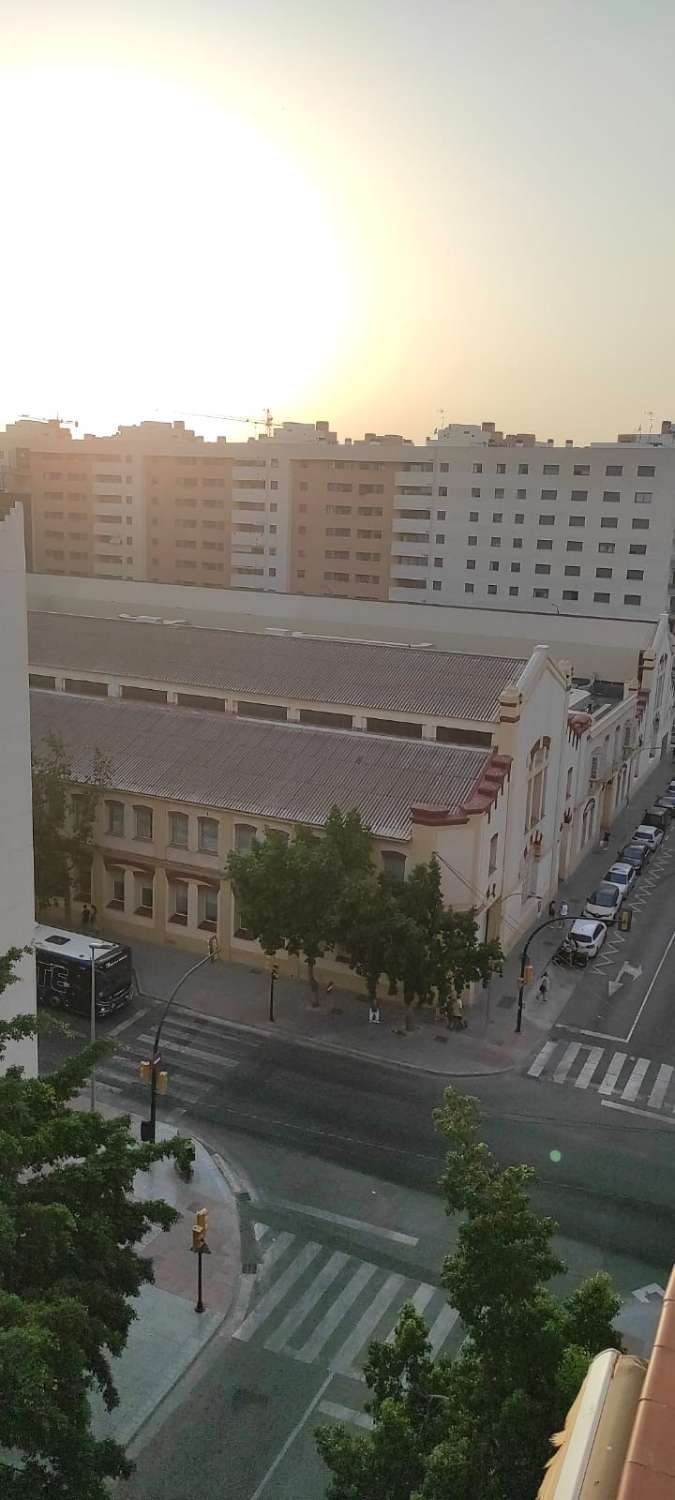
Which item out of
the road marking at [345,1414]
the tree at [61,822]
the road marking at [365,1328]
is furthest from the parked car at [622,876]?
the road marking at [345,1414]

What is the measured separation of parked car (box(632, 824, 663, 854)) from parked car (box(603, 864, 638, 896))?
591cm

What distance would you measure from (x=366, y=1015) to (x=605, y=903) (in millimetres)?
16105

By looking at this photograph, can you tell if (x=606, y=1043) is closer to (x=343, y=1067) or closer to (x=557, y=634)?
(x=343, y=1067)

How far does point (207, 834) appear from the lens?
4262 cm

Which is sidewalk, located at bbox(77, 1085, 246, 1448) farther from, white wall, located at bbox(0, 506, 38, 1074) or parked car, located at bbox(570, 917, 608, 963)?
parked car, located at bbox(570, 917, 608, 963)

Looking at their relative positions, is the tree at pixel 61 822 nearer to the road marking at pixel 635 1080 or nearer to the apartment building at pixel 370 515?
the road marking at pixel 635 1080

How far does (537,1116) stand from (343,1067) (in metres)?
6.52

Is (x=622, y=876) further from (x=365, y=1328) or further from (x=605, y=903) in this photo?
(x=365, y=1328)

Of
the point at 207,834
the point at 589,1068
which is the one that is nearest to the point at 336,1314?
the point at 589,1068

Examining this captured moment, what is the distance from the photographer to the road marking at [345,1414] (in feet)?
69.1

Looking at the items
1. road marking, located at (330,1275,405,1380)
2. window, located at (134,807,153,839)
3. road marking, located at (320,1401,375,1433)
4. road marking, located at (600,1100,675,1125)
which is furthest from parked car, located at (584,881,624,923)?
road marking, located at (320,1401,375,1433)

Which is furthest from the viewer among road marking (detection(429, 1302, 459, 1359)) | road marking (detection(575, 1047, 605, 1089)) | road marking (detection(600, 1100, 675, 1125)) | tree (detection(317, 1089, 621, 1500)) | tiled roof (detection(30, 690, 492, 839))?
tiled roof (detection(30, 690, 492, 839))

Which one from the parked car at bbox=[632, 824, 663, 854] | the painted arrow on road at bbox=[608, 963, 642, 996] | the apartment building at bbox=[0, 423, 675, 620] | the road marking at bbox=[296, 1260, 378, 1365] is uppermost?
the apartment building at bbox=[0, 423, 675, 620]

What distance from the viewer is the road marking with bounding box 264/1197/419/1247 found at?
2650 centimetres
